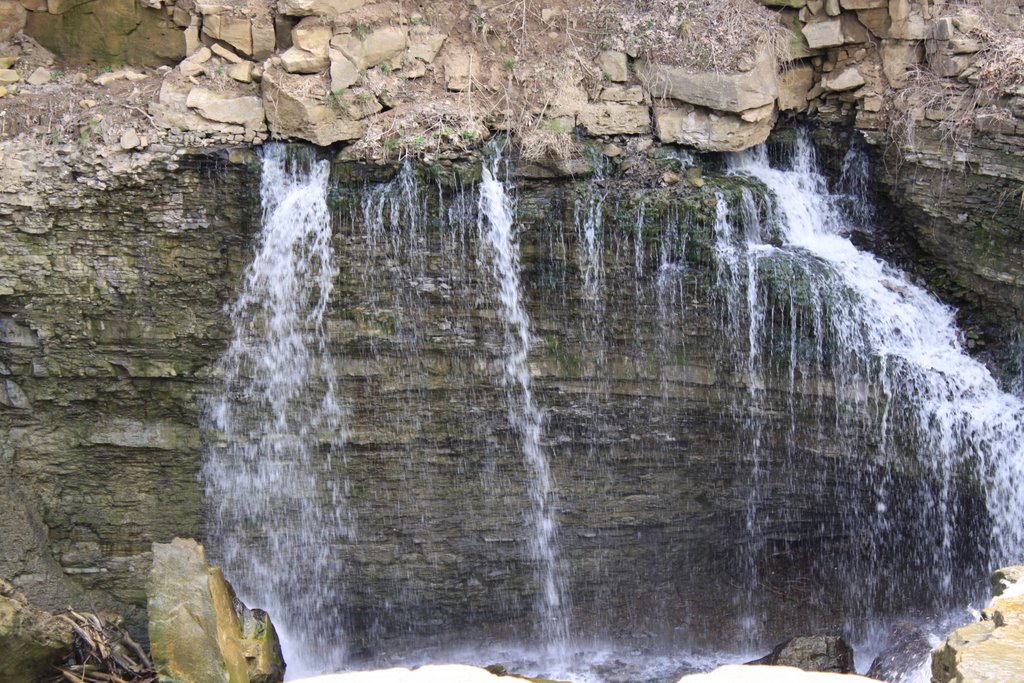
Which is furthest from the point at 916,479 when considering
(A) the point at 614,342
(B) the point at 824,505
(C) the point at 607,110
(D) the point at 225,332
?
(D) the point at 225,332

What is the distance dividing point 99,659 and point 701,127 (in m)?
6.10

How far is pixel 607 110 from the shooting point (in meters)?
A: 8.28

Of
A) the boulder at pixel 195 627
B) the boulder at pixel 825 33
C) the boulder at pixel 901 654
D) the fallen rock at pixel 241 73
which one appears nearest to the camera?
the boulder at pixel 901 654

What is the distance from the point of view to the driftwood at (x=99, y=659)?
23.8 ft

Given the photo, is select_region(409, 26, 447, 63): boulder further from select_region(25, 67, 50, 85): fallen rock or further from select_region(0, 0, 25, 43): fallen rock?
select_region(0, 0, 25, 43): fallen rock

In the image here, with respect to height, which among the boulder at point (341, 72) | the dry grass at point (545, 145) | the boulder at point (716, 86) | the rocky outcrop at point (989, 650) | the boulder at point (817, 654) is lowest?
the boulder at point (817, 654)

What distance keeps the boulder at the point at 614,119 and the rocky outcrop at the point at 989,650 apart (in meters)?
4.78

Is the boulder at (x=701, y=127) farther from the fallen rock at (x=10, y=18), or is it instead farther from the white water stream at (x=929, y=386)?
the fallen rock at (x=10, y=18)

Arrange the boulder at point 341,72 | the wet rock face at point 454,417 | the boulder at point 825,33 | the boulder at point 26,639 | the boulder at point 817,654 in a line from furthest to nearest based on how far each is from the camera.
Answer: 1. the boulder at point 825,33
2. the boulder at point 341,72
3. the wet rock face at point 454,417
4. the boulder at point 817,654
5. the boulder at point 26,639

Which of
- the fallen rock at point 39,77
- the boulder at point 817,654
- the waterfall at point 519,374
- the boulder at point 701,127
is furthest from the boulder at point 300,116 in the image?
the boulder at point 817,654

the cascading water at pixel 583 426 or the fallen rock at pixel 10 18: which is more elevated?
the fallen rock at pixel 10 18

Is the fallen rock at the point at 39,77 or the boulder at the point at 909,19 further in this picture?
the fallen rock at the point at 39,77

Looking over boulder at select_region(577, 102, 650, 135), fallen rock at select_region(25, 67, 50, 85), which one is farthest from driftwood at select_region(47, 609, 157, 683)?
boulder at select_region(577, 102, 650, 135)

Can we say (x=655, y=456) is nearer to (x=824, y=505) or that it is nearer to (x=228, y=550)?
(x=824, y=505)
